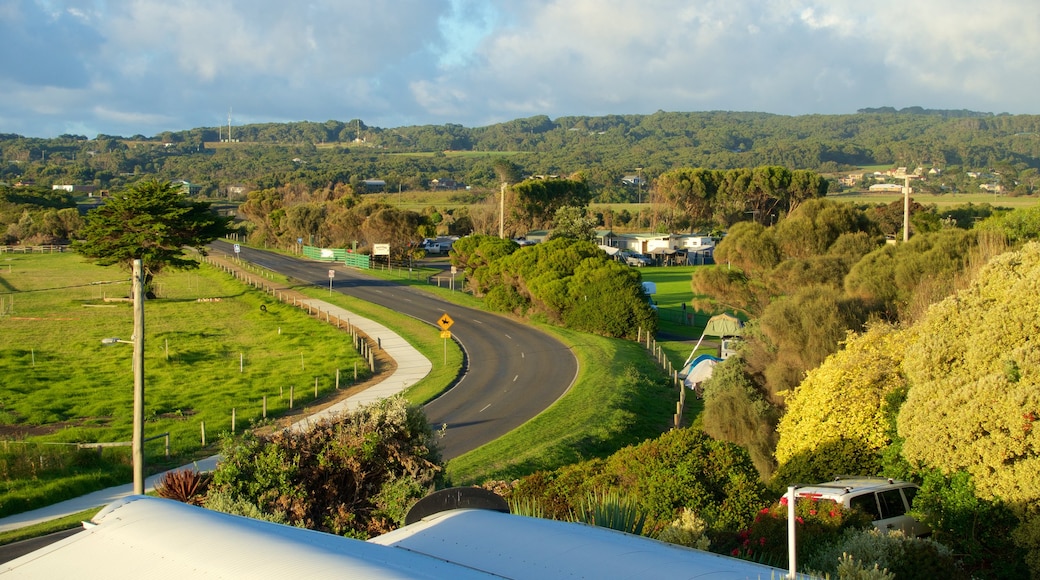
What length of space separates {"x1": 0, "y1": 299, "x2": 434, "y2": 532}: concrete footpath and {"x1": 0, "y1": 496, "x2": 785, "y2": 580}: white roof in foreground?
478 cm

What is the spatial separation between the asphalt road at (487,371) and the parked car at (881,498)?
8.97 m

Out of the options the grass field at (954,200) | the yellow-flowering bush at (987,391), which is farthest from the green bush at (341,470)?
the grass field at (954,200)

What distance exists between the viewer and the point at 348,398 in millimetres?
29984

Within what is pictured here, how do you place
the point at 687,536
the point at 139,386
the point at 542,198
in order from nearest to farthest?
the point at 687,536 → the point at 139,386 → the point at 542,198

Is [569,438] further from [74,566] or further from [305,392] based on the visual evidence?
[74,566]

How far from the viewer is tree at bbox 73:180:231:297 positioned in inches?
2202

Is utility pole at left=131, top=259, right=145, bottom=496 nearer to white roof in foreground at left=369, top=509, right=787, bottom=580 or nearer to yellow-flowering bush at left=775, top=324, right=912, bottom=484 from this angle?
white roof in foreground at left=369, top=509, right=787, bottom=580

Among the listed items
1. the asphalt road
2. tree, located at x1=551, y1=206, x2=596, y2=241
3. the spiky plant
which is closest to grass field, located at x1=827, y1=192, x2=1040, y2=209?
tree, located at x1=551, y1=206, x2=596, y2=241

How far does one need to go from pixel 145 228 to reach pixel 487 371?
99.4 feet

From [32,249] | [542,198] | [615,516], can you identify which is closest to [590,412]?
[615,516]

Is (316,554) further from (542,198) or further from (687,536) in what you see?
(542,198)

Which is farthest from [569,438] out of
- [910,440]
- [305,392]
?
[910,440]

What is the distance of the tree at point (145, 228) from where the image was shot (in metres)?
55.9

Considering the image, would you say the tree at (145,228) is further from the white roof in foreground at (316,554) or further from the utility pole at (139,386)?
the white roof in foreground at (316,554)
